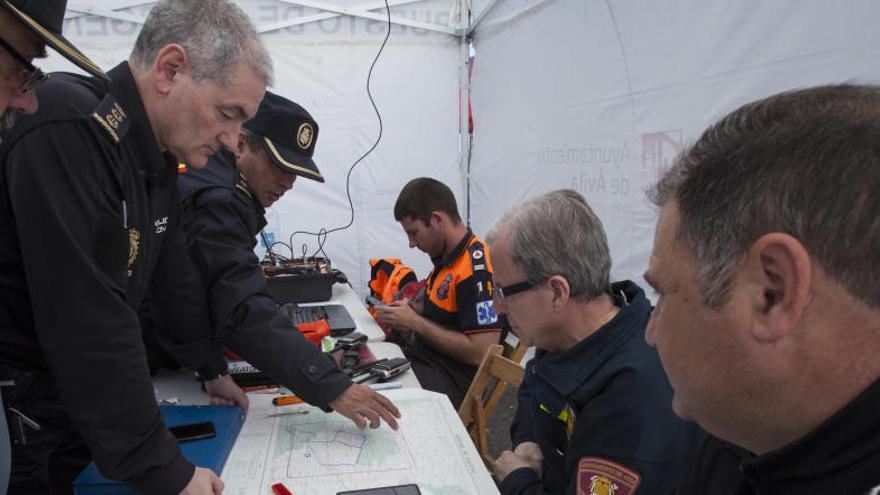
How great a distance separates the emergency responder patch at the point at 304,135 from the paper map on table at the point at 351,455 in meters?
0.91

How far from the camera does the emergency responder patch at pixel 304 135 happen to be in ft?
6.26

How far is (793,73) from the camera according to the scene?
1600 millimetres

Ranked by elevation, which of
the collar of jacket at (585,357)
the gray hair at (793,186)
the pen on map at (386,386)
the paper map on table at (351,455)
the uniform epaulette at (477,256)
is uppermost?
the gray hair at (793,186)

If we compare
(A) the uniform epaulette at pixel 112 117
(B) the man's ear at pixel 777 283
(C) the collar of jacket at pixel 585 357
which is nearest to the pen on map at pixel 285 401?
(C) the collar of jacket at pixel 585 357

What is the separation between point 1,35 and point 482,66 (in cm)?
399

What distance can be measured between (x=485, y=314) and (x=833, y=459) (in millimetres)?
1887

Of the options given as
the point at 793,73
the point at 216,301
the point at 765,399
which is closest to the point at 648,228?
the point at 793,73

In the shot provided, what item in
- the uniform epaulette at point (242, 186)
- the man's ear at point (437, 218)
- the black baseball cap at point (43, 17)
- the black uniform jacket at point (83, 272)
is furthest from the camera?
the man's ear at point (437, 218)

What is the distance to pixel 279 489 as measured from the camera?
1096 millimetres

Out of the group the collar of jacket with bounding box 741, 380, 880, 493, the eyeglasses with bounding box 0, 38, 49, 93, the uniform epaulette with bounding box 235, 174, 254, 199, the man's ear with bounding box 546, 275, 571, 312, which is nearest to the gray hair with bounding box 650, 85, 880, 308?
the collar of jacket with bounding box 741, 380, 880, 493

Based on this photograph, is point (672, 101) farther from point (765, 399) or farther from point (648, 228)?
point (765, 399)

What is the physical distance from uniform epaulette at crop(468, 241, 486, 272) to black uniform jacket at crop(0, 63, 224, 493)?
61.6 inches

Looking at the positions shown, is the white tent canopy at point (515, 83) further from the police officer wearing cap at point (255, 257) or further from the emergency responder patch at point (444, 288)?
the police officer wearing cap at point (255, 257)

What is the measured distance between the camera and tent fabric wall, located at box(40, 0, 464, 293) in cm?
431
